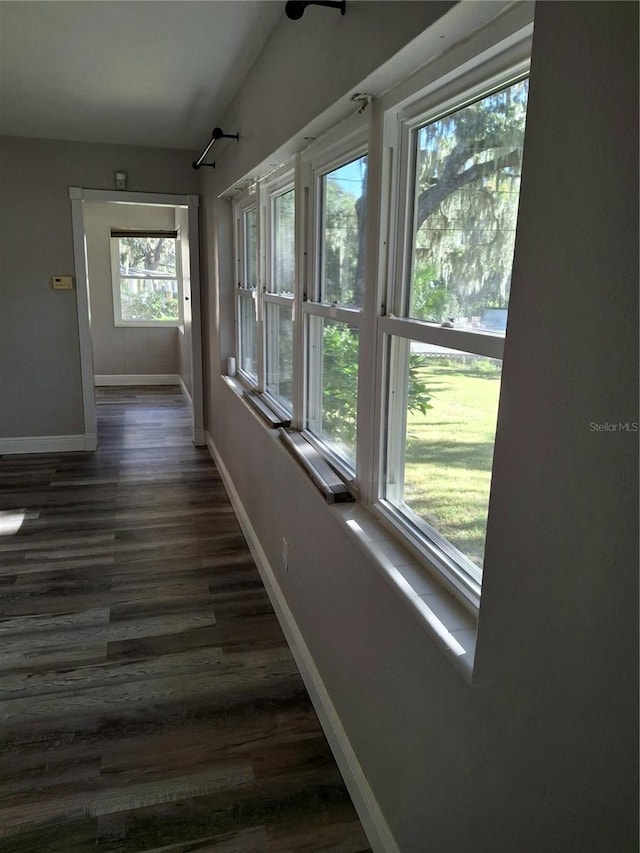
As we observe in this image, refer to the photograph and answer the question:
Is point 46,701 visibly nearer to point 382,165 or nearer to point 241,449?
point 241,449

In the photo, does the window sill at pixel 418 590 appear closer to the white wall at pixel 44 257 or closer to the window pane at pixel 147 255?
the white wall at pixel 44 257

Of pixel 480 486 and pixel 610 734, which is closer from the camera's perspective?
pixel 610 734

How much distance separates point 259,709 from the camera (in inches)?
82.0

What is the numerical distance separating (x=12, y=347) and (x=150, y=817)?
159 inches

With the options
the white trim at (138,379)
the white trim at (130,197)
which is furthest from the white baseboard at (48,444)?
the white trim at (138,379)

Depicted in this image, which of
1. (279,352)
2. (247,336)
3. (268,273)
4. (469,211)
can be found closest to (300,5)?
(469,211)

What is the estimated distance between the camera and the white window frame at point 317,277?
1805 millimetres

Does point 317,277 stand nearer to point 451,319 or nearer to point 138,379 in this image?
point 451,319

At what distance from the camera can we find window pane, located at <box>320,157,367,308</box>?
187 centimetres

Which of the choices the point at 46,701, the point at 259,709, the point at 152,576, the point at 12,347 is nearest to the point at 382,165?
the point at 259,709

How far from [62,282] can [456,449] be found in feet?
14.1

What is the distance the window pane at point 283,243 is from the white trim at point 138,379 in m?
5.05

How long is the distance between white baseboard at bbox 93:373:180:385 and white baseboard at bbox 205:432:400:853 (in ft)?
17.6

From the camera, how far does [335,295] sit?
2.12 m
